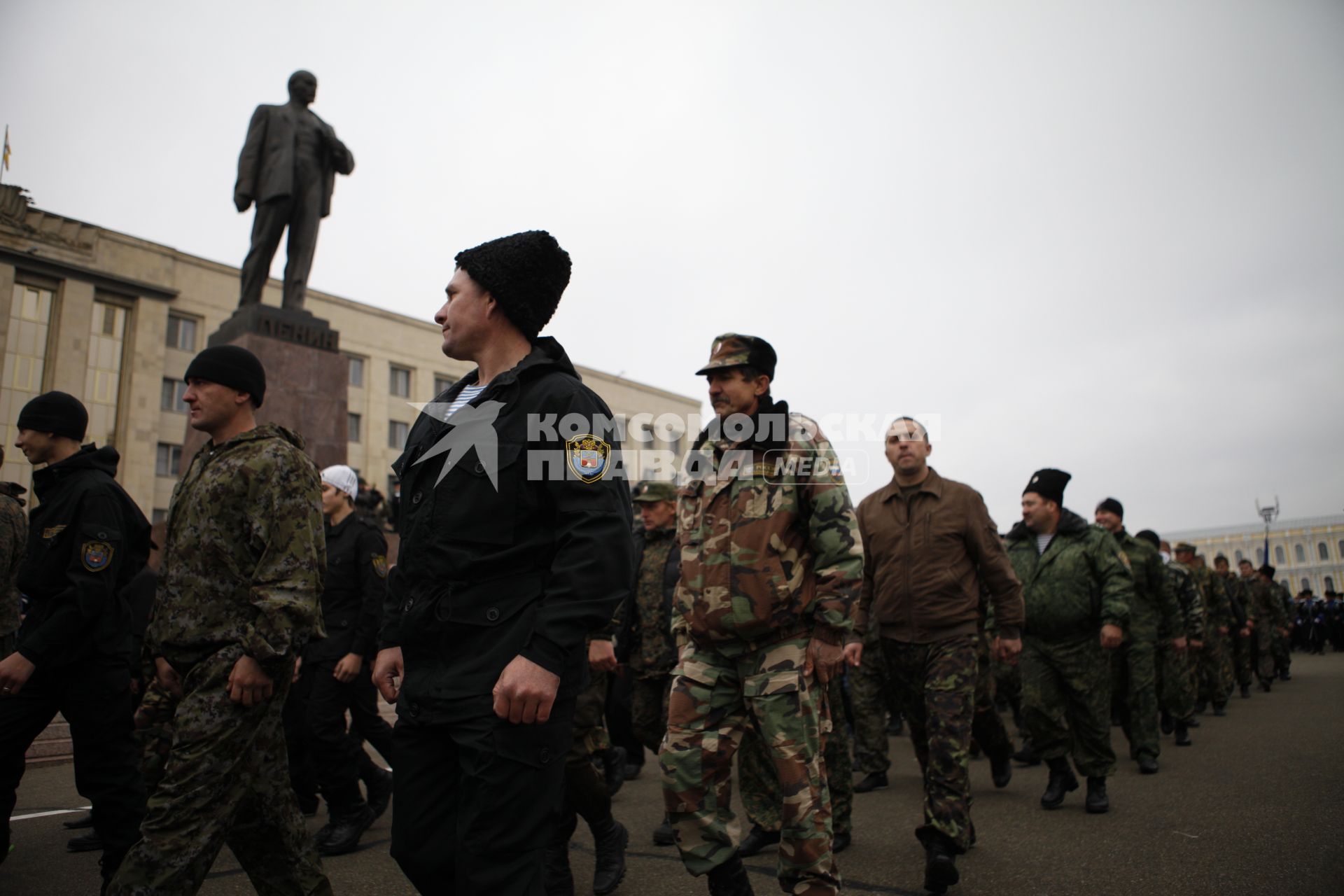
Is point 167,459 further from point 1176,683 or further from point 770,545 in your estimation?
point 770,545

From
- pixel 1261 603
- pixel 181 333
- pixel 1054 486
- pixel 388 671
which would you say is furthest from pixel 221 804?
pixel 181 333

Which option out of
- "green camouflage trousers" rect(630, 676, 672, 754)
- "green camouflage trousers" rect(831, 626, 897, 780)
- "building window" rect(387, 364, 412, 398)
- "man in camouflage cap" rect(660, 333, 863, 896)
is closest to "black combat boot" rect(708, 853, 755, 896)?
"man in camouflage cap" rect(660, 333, 863, 896)

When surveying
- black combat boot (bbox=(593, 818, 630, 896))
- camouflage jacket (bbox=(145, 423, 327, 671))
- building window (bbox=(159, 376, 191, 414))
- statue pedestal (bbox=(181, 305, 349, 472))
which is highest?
building window (bbox=(159, 376, 191, 414))

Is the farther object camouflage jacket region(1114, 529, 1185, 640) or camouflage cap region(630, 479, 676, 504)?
camouflage jacket region(1114, 529, 1185, 640)

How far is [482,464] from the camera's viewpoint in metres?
2.30

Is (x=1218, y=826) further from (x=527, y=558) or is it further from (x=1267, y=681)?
(x=1267, y=681)

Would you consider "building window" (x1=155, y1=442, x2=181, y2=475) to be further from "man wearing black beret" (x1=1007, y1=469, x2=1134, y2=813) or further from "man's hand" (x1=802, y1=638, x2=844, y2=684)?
"man's hand" (x1=802, y1=638, x2=844, y2=684)

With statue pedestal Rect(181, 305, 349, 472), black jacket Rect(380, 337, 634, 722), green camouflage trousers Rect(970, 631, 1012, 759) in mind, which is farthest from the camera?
statue pedestal Rect(181, 305, 349, 472)

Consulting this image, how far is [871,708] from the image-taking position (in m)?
6.51

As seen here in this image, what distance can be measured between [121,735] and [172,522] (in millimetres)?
1209

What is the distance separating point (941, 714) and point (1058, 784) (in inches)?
87.7

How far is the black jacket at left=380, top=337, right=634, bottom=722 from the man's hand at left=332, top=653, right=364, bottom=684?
3045 mm

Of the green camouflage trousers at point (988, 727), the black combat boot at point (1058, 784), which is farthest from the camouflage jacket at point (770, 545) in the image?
the black combat boot at point (1058, 784)

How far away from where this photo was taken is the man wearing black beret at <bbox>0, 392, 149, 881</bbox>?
3.63m
